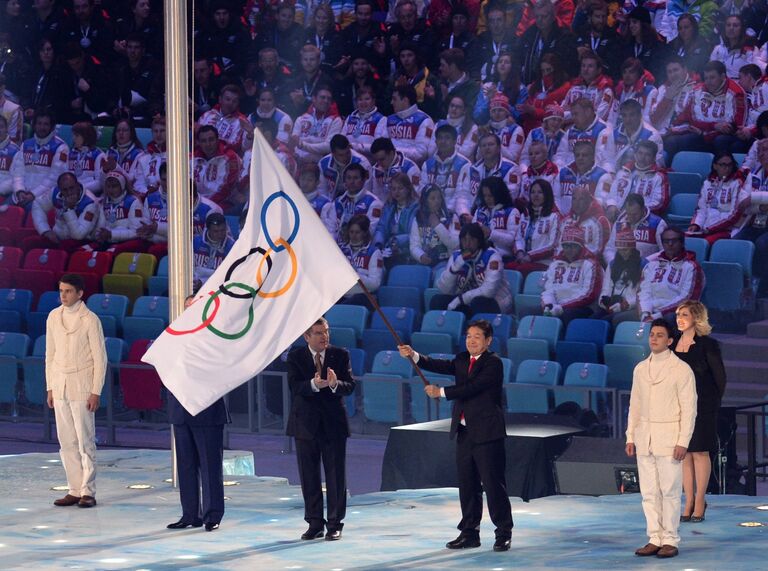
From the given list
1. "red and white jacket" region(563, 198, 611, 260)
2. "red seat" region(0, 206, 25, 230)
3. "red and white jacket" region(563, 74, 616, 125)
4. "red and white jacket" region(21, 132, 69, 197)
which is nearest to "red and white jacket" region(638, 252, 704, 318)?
"red and white jacket" region(563, 198, 611, 260)

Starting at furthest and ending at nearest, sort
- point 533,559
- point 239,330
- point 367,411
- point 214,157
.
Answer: point 214,157, point 367,411, point 239,330, point 533,559

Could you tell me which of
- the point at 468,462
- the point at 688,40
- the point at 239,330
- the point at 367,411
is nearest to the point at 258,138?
the point at 239,330

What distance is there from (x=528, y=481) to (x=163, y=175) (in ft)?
26.3

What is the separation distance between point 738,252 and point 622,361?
5.05 ft

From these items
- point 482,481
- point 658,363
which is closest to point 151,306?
point 482,481

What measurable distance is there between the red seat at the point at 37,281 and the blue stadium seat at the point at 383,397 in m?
4.53

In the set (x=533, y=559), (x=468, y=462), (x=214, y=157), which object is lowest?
(x=533, y=559)

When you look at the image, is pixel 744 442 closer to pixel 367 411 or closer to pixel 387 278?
pixel 367 411

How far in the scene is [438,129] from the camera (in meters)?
14.4

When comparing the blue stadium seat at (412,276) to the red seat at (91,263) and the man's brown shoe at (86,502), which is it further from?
the man's brown shoe at (86,502)

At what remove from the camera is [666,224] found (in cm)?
1301

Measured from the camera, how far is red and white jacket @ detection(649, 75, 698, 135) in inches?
536

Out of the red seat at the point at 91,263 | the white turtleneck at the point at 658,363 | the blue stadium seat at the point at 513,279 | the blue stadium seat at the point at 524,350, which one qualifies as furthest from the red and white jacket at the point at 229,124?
the white turtleneck at the point at 658,363

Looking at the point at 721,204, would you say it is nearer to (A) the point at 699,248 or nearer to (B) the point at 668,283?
(A) the point at 699,248
